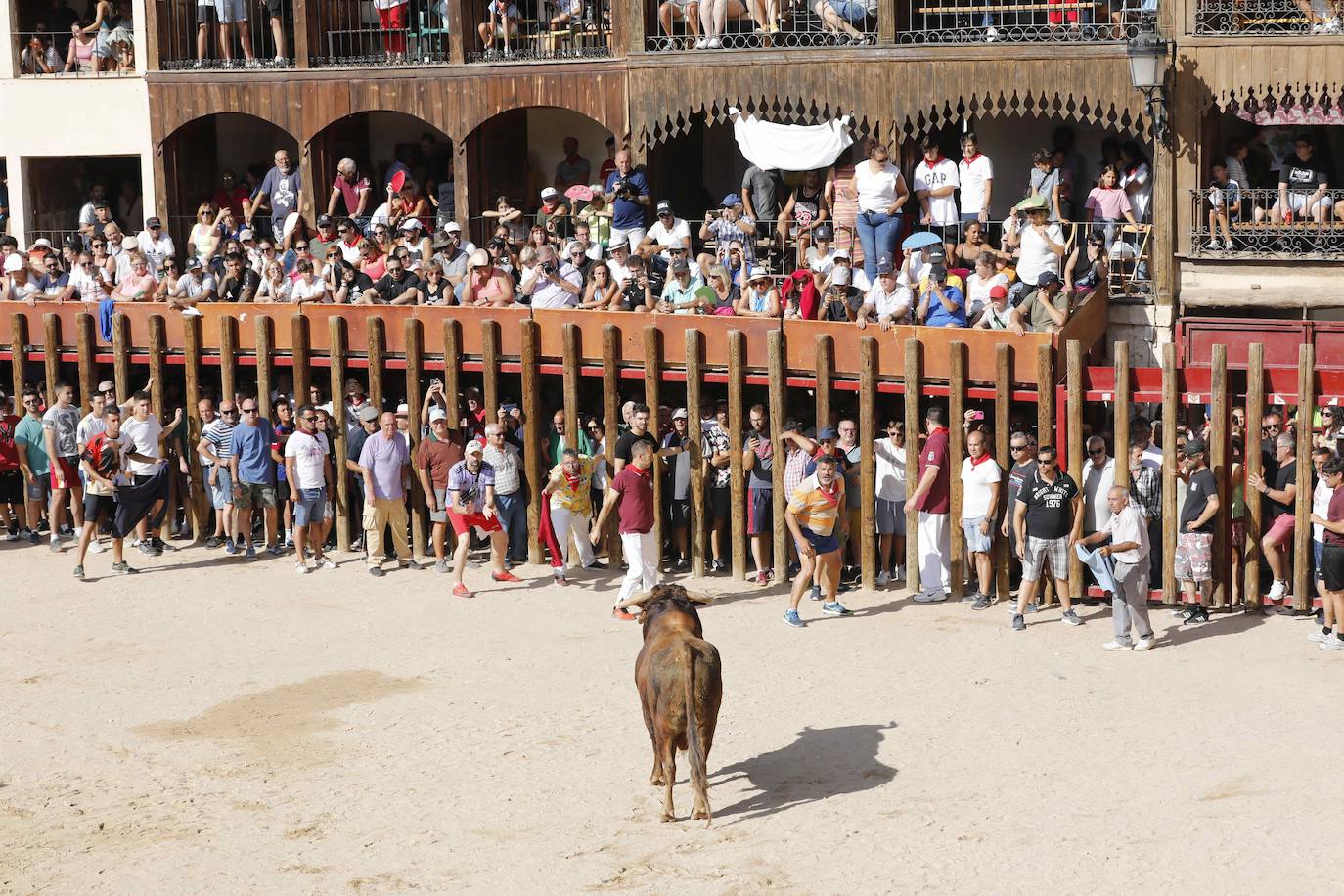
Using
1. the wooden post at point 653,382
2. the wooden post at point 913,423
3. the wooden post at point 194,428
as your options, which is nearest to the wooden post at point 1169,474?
the wooden post at point 913,423

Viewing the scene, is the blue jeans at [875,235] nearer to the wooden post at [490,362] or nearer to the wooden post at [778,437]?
the wooden post at [778,437]

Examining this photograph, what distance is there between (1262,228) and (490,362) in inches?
331

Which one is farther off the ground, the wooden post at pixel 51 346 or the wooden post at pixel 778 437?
the wooden post at pixel 51 346

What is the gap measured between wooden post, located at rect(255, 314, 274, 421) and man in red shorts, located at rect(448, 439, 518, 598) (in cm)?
274

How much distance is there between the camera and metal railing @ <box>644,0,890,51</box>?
71.0 ft

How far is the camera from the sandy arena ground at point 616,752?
11.8m

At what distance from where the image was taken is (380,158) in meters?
26.5

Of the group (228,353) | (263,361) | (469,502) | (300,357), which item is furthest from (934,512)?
(228,353)

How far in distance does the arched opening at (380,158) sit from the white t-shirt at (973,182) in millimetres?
6736

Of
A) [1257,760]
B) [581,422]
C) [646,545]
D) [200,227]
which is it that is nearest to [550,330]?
[581,422]

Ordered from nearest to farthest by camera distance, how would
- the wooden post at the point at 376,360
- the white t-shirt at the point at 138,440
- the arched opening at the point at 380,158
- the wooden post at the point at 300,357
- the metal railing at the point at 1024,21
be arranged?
the white t-shirt at the point at 138,440
the wooden post at the point at 376,360
the wooden post at the point at 300,357
the metal railing at the point at 1024,21
the arched opening at the point at 380,158

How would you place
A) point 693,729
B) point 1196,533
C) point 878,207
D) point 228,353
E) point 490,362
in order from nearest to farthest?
point 693,729 → point 1196,533 → point 490,362 → point 228,353 → point 878,207

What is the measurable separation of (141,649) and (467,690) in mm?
3278

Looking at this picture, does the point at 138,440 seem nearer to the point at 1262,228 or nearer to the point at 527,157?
the point at 527,157
